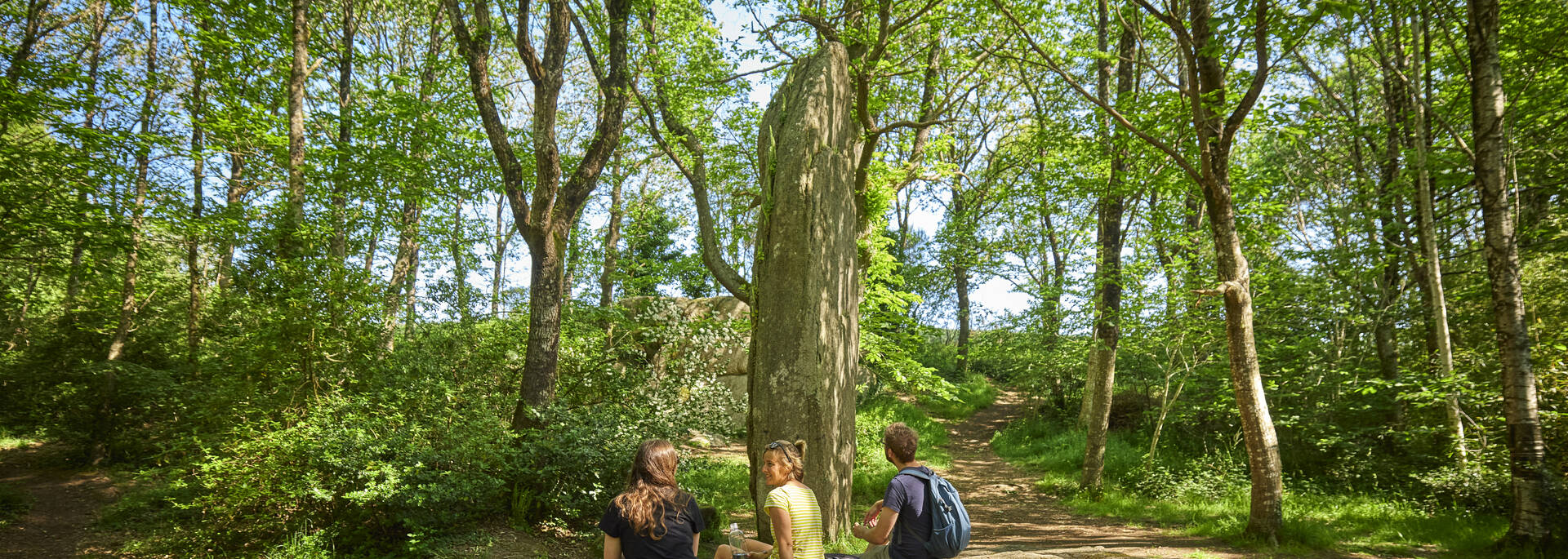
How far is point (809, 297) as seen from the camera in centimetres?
635

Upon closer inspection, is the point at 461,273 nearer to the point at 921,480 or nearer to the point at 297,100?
the point at 297,100

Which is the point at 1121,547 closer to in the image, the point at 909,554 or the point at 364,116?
the point at 909,554

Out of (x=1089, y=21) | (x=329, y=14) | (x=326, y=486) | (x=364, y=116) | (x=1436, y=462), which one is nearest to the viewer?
(x=326, y=486)

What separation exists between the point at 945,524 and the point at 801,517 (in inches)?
30.4

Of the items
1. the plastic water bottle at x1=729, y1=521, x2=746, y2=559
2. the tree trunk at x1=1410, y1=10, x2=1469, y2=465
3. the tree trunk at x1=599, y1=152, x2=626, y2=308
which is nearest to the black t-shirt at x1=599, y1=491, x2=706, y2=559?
the plastic water bottle at x1=729, y1=521, x2=746, y2=559

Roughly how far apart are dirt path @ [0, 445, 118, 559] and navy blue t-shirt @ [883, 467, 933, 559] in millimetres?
8733

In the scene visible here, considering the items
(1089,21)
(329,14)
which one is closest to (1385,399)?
(1089,21)

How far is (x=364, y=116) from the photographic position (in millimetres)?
10414

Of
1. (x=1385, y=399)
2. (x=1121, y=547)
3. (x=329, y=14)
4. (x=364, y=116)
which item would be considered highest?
(x=329, y=14)

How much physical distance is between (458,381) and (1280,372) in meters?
13.0

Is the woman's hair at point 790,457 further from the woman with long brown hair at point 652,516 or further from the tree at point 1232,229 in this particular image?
the tree at point 1232,229

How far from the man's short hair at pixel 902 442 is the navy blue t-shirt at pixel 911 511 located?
115mm

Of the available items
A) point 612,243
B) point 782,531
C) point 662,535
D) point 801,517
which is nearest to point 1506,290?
point 801,517

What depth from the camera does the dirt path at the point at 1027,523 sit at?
7165 mm
